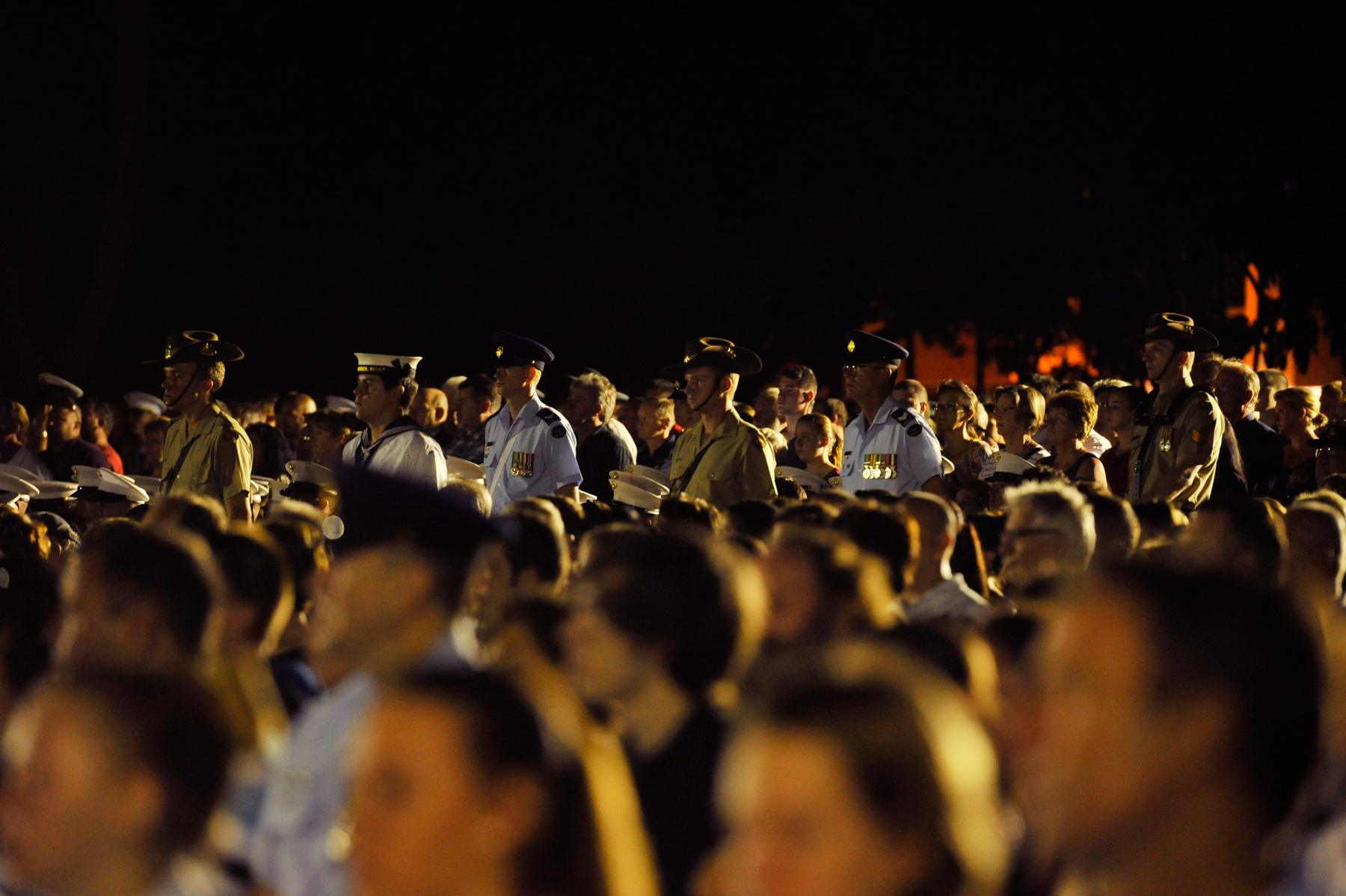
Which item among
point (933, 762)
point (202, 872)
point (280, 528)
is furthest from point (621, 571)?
point (280, 528)

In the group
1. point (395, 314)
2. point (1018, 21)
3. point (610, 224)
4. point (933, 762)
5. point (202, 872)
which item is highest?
point (1018, 21)

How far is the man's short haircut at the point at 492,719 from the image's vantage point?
2.08 m

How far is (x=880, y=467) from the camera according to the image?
938 cm

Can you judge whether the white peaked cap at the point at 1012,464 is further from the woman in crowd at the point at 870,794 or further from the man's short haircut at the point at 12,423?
the man's short haircut at the point at 12,423

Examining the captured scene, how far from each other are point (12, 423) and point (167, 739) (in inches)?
478

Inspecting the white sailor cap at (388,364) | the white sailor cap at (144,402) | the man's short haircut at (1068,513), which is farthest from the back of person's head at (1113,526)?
the white sailor cap at (144,402)

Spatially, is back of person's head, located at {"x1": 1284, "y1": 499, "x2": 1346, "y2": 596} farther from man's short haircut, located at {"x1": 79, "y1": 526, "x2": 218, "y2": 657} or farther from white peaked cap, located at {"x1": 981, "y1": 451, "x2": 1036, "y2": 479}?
man's short haircut, located at {"x1": 79, "y1": 526, "x2": 218, "y2": 657}

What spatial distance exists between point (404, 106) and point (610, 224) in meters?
2.65

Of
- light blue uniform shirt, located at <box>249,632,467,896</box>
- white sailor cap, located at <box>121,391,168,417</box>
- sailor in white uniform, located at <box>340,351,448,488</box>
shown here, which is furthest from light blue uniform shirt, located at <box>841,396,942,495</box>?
white sailor cap, located at <box>121,391,168,417</box>

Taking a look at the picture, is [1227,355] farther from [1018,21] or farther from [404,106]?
[404,106]

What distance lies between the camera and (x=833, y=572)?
13.9 ft

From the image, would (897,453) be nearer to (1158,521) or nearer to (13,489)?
(1158,521)

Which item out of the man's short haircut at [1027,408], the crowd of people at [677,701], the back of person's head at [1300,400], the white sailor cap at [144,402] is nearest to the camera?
the crowd of people at [677,701]

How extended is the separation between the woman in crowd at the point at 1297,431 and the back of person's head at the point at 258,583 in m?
7.93
